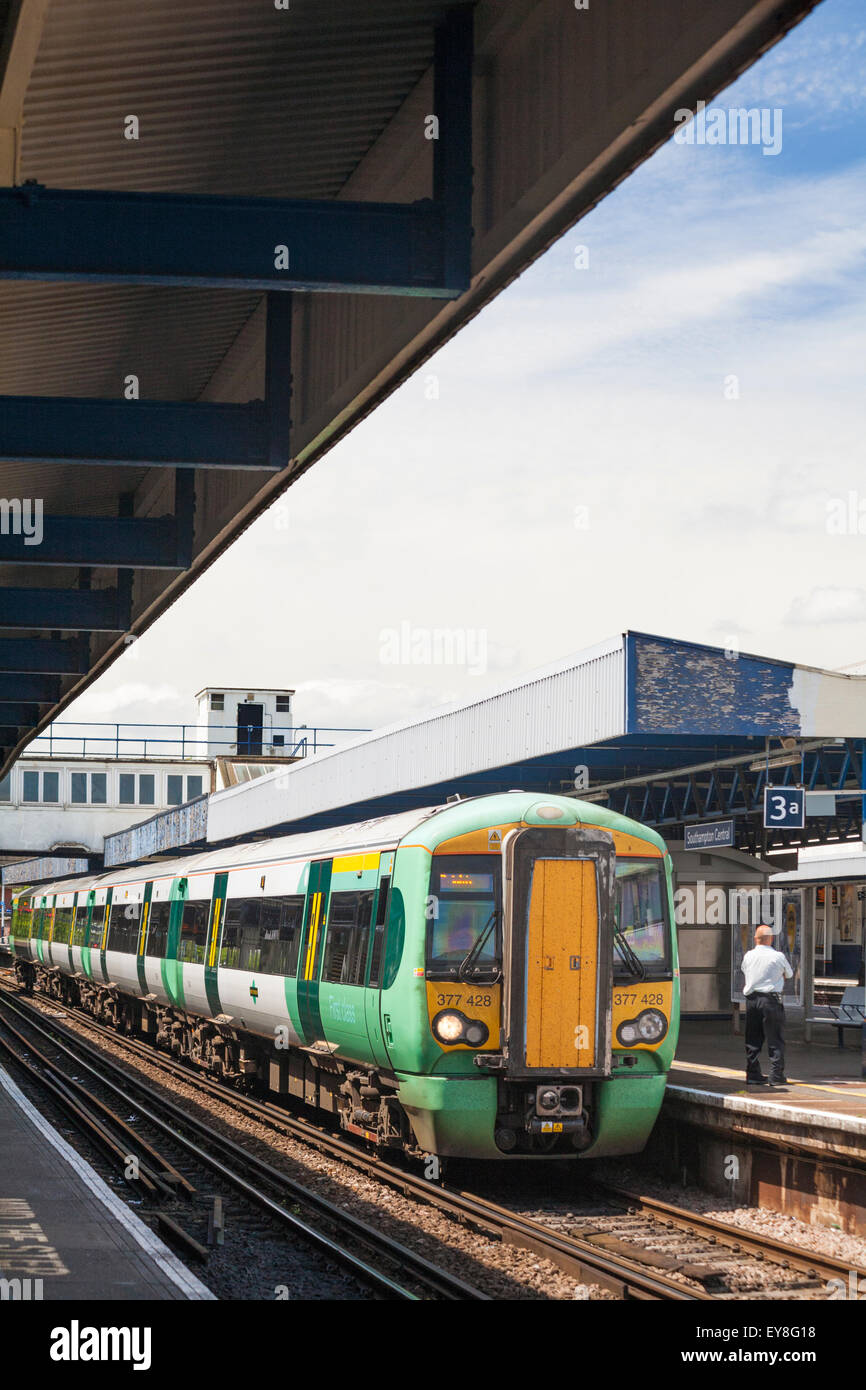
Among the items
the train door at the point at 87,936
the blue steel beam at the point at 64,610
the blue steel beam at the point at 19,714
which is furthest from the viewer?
the train door at the point at 87,936

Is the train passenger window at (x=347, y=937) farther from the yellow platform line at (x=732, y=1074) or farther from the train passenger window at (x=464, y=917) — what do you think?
the yellow platform line at (x=732, y=1074)

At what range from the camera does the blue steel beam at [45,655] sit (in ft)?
58.2

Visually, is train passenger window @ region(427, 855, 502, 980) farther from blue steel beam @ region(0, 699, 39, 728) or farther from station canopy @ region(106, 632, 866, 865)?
blue steel beam @ region(0, 699, 39, 728)

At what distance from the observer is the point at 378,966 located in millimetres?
12875

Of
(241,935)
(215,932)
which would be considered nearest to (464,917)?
(241,935)

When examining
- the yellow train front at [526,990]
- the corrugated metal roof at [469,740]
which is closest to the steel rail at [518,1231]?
the yellow train front at [526,990]

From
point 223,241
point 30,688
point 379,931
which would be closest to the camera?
point 223,241

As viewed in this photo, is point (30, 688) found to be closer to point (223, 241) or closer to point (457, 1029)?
point (457, 1029)

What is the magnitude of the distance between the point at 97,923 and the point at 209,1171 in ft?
59.2

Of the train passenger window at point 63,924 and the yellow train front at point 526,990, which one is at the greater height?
the yellow train front at point 526,990

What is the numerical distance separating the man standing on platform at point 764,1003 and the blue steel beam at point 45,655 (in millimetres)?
8244

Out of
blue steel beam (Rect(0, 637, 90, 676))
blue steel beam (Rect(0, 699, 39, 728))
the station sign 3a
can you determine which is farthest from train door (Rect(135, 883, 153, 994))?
the station sign 3a

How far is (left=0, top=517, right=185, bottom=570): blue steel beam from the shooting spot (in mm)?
12453
